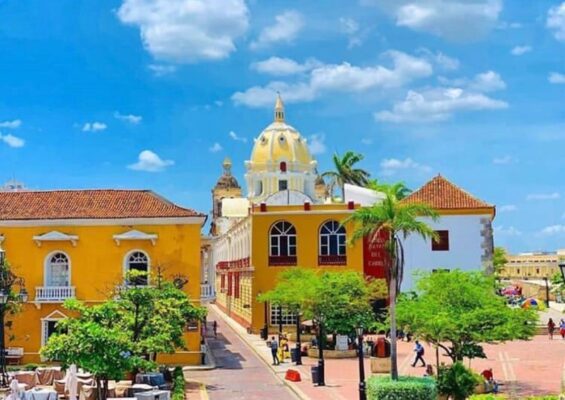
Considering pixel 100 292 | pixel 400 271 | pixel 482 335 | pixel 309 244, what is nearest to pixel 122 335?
pixel 400 271

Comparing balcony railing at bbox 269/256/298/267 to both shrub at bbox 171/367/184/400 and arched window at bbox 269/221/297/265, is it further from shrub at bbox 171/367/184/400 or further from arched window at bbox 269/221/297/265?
shrub at bbox 171/367/184/400

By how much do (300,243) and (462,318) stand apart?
76.3ft

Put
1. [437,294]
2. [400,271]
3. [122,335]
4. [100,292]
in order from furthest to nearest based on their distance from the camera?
[100,292], [437,294], [400,271], [122,335]

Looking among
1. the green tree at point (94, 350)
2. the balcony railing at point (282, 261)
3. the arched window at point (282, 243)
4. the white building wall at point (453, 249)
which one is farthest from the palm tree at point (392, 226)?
the arched window at point (282, 243)

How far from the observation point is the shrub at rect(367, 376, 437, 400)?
20719 mm

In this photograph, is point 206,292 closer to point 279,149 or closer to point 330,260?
point 330,260

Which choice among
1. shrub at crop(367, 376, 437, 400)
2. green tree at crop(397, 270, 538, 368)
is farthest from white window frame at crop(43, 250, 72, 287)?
shrub at crop(367, 376, 437, 400)

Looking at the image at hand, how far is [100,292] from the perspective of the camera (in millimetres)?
34094

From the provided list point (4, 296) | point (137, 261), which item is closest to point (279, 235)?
point (137, 261)

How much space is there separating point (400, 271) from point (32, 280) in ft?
60.2

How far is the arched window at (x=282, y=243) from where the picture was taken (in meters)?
46.2

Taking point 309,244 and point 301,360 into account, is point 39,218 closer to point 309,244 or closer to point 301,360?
point 301,360

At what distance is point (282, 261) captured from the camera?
46.3 m

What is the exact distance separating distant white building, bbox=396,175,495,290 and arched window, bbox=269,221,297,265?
6.78m
